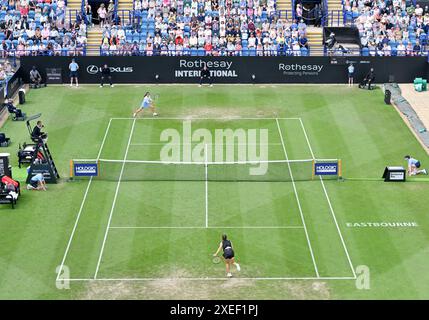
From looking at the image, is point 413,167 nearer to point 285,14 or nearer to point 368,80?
point 368,80

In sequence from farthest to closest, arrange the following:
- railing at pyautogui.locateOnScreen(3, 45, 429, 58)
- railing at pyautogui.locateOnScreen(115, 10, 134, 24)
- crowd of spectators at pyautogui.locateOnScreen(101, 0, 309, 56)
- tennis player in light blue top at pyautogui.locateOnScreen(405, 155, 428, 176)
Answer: railing at pyautogui.locateOnScreen(115, 10, 134, 24)
crowd of spectators at pyautogui.locateOnScreen(101, 0, 309, 56)
railing at pyautogui.locateOnScreen(3, 45, 429, 58)
tennis player in light blue top at pyautogui.locateOnScreen(405, 155, 428, 176)

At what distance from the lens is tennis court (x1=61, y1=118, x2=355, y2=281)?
3047 centimetres

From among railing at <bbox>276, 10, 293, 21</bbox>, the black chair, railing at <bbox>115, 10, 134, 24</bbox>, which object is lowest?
the black chair

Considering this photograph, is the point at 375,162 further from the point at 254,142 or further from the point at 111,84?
Answer: the point at 111,84

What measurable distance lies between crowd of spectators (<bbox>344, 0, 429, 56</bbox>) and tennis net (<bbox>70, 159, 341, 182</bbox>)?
22328mm

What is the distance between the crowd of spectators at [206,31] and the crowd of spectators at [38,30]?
2.57m

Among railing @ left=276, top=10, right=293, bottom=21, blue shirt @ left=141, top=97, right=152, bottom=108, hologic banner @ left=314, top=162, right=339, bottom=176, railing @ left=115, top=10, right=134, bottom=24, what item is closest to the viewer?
hologic banner @ left=314, top=162, right=339, bottom=176

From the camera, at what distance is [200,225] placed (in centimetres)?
3481

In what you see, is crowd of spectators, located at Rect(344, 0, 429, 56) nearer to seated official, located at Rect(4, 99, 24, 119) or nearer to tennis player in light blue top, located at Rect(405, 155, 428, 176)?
tennis player in light blue top, located at Rect(405, 155, 428, 176)

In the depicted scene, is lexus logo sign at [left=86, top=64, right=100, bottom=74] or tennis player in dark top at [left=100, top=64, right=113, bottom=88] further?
lexus logo sign at [left=86, top=64, right=100, bottom=74]

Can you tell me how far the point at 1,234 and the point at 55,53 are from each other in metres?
28.1

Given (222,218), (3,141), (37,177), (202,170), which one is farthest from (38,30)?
(222,218)

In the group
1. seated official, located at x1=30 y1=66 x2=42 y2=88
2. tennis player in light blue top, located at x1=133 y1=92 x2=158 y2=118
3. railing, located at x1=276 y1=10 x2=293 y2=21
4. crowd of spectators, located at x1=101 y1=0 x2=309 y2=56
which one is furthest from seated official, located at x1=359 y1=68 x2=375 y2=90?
seated official, located at x1=30 y1=66 x2=42 y2=88
